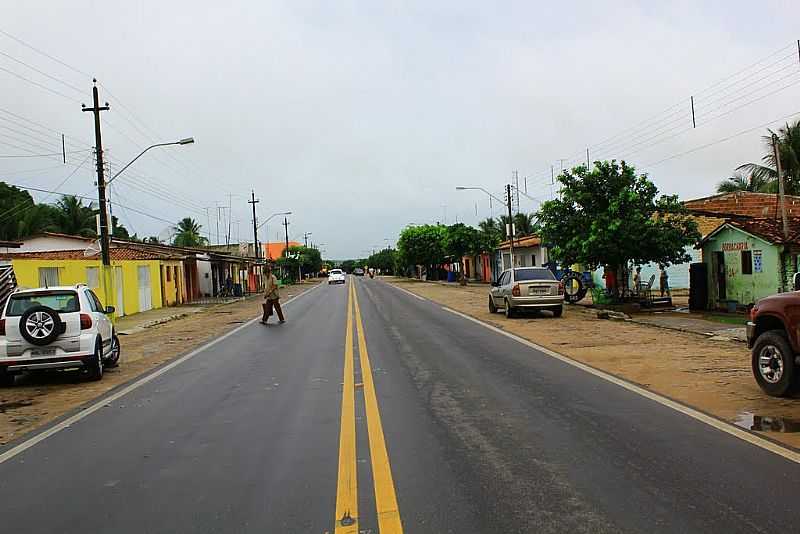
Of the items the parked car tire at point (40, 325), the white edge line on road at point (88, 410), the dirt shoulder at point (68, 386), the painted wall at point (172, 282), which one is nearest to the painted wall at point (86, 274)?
the painted wall at point (172, 282)

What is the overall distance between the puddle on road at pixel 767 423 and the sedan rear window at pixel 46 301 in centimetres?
1017

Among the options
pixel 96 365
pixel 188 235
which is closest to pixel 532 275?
pixel 96 365

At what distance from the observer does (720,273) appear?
23469mm

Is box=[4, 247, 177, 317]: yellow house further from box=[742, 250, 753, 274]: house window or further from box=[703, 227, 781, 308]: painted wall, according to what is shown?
box=[742, 250, 753, 274]: house window

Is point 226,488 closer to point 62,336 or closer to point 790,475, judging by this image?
point 790,475

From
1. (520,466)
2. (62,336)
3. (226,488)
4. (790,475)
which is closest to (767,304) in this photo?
(790,475)

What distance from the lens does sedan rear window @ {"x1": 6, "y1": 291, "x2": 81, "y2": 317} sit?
11.9m

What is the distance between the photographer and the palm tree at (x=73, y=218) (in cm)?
5347

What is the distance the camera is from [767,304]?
9039mm

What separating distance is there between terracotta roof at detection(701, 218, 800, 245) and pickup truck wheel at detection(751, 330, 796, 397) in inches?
486

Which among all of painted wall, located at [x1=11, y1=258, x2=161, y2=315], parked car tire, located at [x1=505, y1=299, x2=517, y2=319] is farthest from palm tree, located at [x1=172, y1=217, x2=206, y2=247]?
parked car tire, located at [x1=505, y1=299, x2=517, y2=319]

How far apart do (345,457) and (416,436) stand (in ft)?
3.11

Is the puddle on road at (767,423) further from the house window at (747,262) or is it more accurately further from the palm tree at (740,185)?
the palm tree at (740,185)

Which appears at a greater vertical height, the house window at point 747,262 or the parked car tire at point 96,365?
the house window at point 747,262
